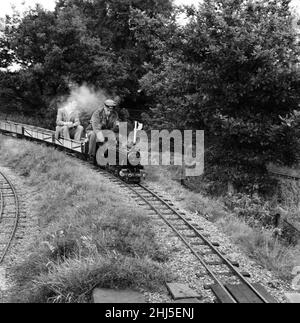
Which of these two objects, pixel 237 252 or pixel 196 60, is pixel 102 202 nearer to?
pixel 237 252

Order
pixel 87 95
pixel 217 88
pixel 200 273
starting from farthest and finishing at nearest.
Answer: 1. pixel 87 95
2. pixel 217 88
3. pixel 200 273

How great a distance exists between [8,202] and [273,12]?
998cm

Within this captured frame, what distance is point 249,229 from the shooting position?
884cm

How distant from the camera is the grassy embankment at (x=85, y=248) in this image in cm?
580

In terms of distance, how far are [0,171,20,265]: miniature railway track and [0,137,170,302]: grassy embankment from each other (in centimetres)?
48

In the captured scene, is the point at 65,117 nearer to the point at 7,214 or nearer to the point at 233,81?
the point at 7,214

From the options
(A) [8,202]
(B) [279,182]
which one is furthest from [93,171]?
(B) [279,182]

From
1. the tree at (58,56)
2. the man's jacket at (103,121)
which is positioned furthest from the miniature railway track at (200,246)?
the tree at (58,56)

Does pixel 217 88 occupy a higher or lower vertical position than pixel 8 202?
higher

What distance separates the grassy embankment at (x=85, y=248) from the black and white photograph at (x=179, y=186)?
0.09 feet

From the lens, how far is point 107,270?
19.3ft

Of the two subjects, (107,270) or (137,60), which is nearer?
(107,270)

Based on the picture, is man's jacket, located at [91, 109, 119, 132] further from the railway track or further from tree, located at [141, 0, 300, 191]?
tree, located at [141, 0, 300, 191]

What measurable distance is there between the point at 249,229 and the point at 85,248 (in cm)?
385
